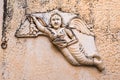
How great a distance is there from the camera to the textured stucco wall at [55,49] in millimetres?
4590

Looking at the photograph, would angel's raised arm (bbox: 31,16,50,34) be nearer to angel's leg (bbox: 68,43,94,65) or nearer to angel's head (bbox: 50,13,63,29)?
angel's head (bbox: 50,13,63,29)

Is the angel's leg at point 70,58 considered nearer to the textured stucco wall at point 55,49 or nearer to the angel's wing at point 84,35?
the textured stucco wall at point 55,49

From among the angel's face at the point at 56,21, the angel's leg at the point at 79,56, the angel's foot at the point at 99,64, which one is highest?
the angel's face at the point at 56,21

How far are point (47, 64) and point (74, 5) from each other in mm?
746

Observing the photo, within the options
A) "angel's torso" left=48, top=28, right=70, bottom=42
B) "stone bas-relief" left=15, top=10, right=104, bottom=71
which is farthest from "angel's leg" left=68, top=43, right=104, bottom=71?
"angel's torso" left=48, top=28, right=70, bottom=42

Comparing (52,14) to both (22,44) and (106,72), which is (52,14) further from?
(106,72)

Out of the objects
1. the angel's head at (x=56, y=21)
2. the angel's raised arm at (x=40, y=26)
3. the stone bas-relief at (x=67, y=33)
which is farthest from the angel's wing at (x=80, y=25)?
the angel's raised arm at (x=40, y=26)

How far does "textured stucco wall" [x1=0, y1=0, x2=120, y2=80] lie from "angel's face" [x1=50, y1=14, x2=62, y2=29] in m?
0.14

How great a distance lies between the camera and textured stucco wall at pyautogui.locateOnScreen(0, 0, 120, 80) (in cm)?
459

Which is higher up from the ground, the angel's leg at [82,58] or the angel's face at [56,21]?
the angel's face at [56,21]

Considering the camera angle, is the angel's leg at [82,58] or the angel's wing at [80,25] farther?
the angel's wing at [80,25]

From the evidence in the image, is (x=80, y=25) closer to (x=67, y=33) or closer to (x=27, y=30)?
(x=67, y=33)

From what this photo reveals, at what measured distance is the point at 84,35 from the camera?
4.68 m

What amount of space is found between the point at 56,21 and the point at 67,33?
0.18m
